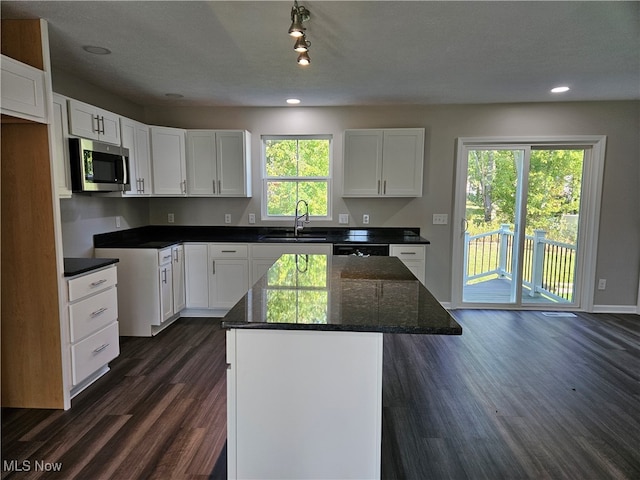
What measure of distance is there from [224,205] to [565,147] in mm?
4198

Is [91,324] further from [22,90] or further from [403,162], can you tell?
[403,162]

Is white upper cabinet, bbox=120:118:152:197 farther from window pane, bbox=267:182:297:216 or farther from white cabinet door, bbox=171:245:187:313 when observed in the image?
window pane, bbox=267:182:297:216

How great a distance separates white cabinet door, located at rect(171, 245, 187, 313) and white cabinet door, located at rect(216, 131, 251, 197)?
0.85 m

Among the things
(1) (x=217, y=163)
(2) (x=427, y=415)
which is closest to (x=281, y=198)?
(1) (x=217, y=163)

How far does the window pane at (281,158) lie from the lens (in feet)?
14.6

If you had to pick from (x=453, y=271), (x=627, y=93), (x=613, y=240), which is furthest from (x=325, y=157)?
(x=613, y=240)

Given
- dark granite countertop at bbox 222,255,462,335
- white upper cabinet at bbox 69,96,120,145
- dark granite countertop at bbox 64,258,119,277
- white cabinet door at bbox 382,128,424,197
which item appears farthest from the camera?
white cabinet door at bbox 382,128,424,197

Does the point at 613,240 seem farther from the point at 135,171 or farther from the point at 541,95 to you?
the point at 135,171

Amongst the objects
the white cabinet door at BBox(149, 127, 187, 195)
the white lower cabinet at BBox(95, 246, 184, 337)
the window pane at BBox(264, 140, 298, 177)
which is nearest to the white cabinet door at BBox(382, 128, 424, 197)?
the window pane at BBox(264, 140, 298, 177)

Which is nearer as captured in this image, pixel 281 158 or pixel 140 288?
pixel 140 288

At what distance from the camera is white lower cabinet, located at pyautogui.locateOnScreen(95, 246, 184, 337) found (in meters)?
3.44

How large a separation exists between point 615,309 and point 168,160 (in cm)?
556

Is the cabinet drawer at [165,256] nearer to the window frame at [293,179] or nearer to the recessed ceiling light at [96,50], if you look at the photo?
the window frame at [293,179]

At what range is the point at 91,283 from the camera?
251cm
